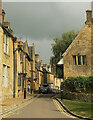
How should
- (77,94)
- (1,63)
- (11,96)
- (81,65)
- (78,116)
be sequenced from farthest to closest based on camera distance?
(81,65) < (11,96) < (77,94) < (1,63) < (78,116)

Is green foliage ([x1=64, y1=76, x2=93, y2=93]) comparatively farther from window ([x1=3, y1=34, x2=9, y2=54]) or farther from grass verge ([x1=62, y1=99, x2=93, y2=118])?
window ([x1=3, y1=34, x2=9, y2=54])

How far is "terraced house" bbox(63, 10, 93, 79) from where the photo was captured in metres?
26.9

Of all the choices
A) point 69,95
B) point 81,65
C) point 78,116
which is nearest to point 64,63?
point 81,65

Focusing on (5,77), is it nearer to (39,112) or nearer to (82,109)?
(39,112)

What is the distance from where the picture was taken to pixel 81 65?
1059 inches

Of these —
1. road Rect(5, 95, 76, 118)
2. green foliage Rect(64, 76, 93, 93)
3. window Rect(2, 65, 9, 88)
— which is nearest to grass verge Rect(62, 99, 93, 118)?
road Rect(5, 95, 76, 118)

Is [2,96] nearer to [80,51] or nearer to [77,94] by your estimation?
[77,94]

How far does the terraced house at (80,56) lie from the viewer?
2685 centimetres

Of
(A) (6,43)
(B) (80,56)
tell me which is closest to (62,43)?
(B) (80,56)

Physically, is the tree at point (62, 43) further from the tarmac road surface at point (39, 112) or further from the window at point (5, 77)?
the tarmac road surface at point (39, 112)

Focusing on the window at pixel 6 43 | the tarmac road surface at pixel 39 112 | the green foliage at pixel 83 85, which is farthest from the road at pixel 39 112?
the window at pixel 6 43

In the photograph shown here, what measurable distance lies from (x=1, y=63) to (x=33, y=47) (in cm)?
3534

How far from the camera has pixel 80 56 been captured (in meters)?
27.2

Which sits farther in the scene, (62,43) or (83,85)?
(62,43)
